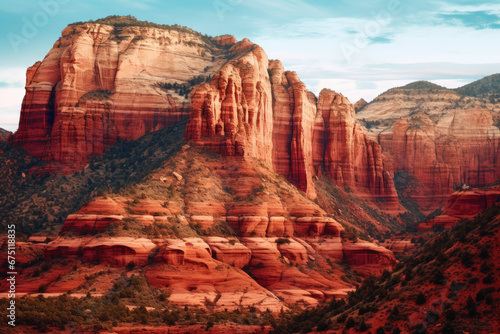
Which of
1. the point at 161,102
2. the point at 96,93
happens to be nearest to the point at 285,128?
the point at 161,102

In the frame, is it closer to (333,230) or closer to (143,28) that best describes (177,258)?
(333,230)

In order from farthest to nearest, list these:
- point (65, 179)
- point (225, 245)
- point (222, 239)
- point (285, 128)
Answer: point (285, 128), point (65, 179), point (222, 239), point (225, 245)

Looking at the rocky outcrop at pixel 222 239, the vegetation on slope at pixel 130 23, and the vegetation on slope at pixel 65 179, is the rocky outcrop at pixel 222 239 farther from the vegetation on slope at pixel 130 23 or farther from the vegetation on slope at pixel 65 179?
the vegetation on slope at pixel 130 23

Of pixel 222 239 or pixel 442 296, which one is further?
pixel 222 239

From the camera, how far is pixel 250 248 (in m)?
108

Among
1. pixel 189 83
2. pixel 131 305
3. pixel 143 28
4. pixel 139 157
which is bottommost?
pixel 131 305

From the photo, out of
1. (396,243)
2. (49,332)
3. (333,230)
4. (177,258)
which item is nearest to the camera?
(49,332)

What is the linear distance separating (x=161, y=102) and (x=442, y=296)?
3999 inches

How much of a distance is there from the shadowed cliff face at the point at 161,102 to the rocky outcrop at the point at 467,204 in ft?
99.3

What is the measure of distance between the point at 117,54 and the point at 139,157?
78.3ft

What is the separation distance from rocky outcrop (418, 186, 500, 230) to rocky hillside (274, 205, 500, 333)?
1408 inches

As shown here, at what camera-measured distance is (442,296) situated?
2340 inches

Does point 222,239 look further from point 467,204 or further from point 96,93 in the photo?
point 96,93

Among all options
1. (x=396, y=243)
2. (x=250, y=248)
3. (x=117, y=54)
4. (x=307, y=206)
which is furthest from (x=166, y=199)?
(x=117, y=54)
